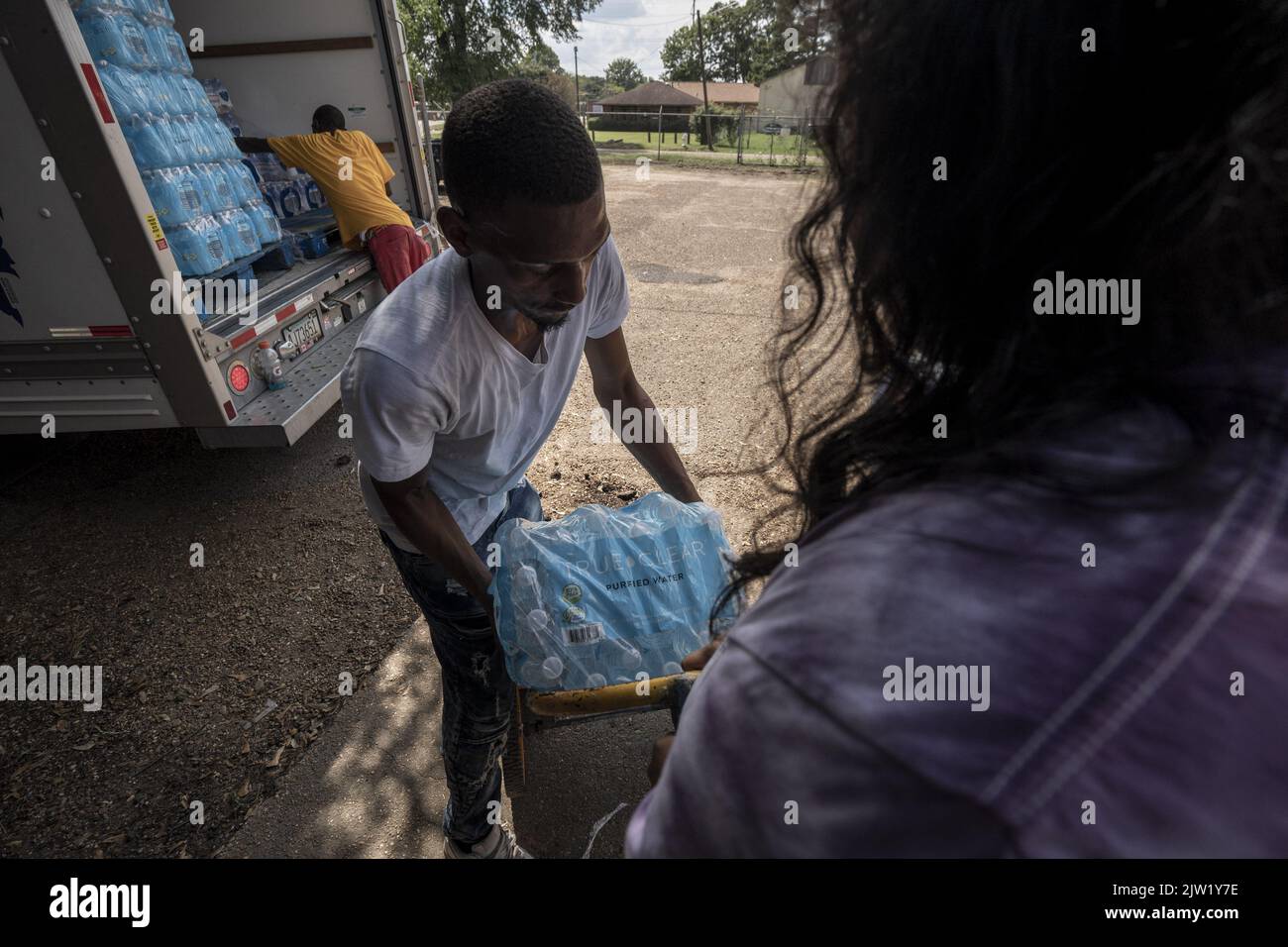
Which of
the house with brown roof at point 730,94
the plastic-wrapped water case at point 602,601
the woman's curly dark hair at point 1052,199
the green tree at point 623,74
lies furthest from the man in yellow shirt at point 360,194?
the green tree at point 623,74

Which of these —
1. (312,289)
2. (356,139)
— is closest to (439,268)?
(312,289)

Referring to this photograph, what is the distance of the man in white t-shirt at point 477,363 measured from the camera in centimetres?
141

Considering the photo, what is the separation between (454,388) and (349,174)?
435 centimetres

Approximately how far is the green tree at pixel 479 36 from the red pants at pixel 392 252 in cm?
1229

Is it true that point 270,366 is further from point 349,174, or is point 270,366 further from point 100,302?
point 349,174

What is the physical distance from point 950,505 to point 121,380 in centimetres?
384

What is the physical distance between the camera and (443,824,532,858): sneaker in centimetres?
193

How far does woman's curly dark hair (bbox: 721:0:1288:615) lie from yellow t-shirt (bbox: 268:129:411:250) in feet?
16.3

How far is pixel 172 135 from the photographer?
346 centimetres

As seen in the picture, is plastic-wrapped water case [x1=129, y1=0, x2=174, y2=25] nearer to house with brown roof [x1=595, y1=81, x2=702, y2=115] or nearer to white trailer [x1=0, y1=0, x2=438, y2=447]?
white trailer [x1=0, y1=0, x2=438, y2=447]

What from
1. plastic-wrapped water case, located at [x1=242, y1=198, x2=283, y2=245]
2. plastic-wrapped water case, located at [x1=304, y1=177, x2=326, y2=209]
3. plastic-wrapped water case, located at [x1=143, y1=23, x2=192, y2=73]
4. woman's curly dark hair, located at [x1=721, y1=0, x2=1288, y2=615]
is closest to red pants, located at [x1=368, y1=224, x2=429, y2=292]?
plastic-wrapped water case, located at [x1=242, y1=198, x2=283, y2=245]

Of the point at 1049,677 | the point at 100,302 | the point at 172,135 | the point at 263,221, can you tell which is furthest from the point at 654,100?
the point at 1049,677

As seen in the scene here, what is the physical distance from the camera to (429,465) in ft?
5.54

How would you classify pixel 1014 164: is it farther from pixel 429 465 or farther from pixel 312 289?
pixel 312 289
